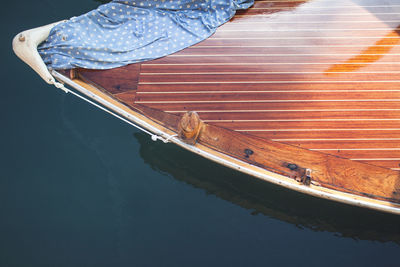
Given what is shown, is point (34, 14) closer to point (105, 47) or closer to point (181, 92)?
point (105, 47)

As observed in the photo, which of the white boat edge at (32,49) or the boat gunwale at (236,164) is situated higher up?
the white boat edge at (32,49)

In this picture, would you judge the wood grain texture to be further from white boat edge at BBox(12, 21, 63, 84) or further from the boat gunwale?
white boat edge at BBox(12, 21, 63, 84)

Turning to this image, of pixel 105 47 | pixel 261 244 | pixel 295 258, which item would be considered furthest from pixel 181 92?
pixel 295 258

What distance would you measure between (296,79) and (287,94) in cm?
18

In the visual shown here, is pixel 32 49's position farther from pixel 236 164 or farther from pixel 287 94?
pixel 287 94

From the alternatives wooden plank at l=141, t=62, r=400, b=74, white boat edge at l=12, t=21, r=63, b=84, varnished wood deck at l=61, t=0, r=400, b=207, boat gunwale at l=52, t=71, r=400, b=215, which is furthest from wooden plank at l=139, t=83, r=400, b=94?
white boat edge at l=12, t=21, r=63, b=84

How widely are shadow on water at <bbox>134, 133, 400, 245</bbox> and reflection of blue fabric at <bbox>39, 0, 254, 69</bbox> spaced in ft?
3.77

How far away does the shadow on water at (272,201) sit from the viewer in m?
3.21

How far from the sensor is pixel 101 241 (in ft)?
10.6

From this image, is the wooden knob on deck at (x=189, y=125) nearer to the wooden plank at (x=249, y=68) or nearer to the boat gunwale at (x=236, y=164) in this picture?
the boat gunwale at (x=236, y=164)

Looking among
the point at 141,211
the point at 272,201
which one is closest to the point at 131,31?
the point at 141,211

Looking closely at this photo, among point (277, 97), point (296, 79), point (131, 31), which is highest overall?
point (131, 31)

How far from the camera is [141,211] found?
335 centimetres

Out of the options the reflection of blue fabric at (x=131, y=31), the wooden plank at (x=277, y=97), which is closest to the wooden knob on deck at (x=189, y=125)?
the wooden plank at (x=277, y=97)
